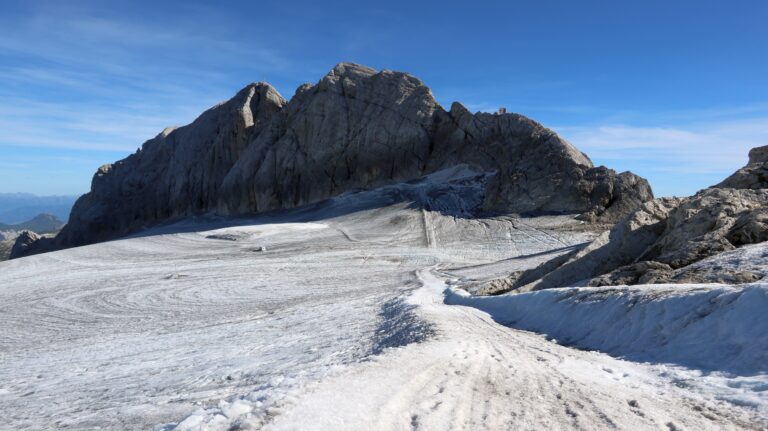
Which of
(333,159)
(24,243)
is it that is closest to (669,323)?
(333,159)

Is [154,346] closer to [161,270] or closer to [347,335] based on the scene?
[347,335]

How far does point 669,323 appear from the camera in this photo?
7027mm

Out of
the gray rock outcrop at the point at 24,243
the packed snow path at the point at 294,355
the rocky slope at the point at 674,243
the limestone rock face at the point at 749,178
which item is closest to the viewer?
the packed snow path at the point at 294,355

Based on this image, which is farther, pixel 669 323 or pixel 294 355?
pixel 294 355

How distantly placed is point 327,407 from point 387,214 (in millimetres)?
32582

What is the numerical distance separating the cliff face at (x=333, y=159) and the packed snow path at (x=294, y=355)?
1139 cm

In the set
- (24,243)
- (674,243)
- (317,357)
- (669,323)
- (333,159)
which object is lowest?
(317,357)

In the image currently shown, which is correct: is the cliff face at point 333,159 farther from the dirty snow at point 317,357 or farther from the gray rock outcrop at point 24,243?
the dirty snow at point 317,357

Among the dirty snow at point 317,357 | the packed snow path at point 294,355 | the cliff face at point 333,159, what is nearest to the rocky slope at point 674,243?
the dirty snow at point 317,357

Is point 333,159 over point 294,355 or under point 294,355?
over

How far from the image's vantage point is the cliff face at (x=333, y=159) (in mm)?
36378

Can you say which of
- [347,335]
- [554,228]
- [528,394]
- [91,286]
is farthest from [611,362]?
[554,228]

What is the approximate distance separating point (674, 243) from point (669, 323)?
6779mm

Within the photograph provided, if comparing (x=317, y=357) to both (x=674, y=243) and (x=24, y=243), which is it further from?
(x=24, y=243)
